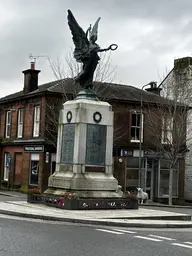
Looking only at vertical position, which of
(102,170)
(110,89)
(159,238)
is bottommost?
(159,238)

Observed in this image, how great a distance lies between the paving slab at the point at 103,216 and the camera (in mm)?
15445

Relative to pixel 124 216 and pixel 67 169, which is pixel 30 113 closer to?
pixel 67 169

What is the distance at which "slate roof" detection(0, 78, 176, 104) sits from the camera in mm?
36250

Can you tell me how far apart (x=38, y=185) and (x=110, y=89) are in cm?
981

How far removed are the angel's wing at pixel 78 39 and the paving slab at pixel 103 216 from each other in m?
6.51

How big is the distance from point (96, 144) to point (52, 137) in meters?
17.0

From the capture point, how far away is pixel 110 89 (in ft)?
131

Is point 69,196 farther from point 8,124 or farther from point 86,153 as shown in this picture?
point 8,124

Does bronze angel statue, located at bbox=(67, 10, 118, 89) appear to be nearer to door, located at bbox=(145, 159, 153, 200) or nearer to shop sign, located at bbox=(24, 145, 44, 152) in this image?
shop sign, located at bbox=(24, 145, 44, 152)

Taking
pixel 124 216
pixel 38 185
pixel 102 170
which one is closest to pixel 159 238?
pixel 124 216

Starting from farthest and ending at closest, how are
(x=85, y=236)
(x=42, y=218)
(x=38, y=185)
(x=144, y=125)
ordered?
(x=144, y=125) → (x=38, y=185) → (x=42, y=218) → (x=85, y=236)

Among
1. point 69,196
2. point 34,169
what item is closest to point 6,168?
point 34,169

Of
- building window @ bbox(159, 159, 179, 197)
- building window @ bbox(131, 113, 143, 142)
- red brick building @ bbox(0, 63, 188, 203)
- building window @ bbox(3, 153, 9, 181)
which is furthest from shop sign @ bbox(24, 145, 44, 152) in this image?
building window @ bbox(159, 159, 179, 197)

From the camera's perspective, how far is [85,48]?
20.7 m
